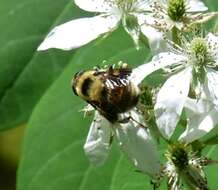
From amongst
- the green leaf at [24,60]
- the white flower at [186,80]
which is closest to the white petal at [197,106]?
the white flower at [186,80]

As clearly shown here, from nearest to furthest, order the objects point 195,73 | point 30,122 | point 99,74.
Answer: point 99,74
point 195,73
point 30,122

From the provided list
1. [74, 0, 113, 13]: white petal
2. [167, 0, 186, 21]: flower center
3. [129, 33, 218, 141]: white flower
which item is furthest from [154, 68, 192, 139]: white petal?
[74, 0, 113, 13]: white petal

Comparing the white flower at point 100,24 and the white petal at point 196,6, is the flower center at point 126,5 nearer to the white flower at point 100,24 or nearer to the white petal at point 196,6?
the white flower at point 100,24

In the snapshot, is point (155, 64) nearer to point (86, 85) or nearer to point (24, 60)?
point (86, 85)

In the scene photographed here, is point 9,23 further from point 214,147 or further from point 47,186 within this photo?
point 214,147

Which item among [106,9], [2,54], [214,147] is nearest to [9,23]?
[2,54]

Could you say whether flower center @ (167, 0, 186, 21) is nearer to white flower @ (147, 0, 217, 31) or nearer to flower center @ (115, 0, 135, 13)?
white flower @ (147, 0, 217, 31)
